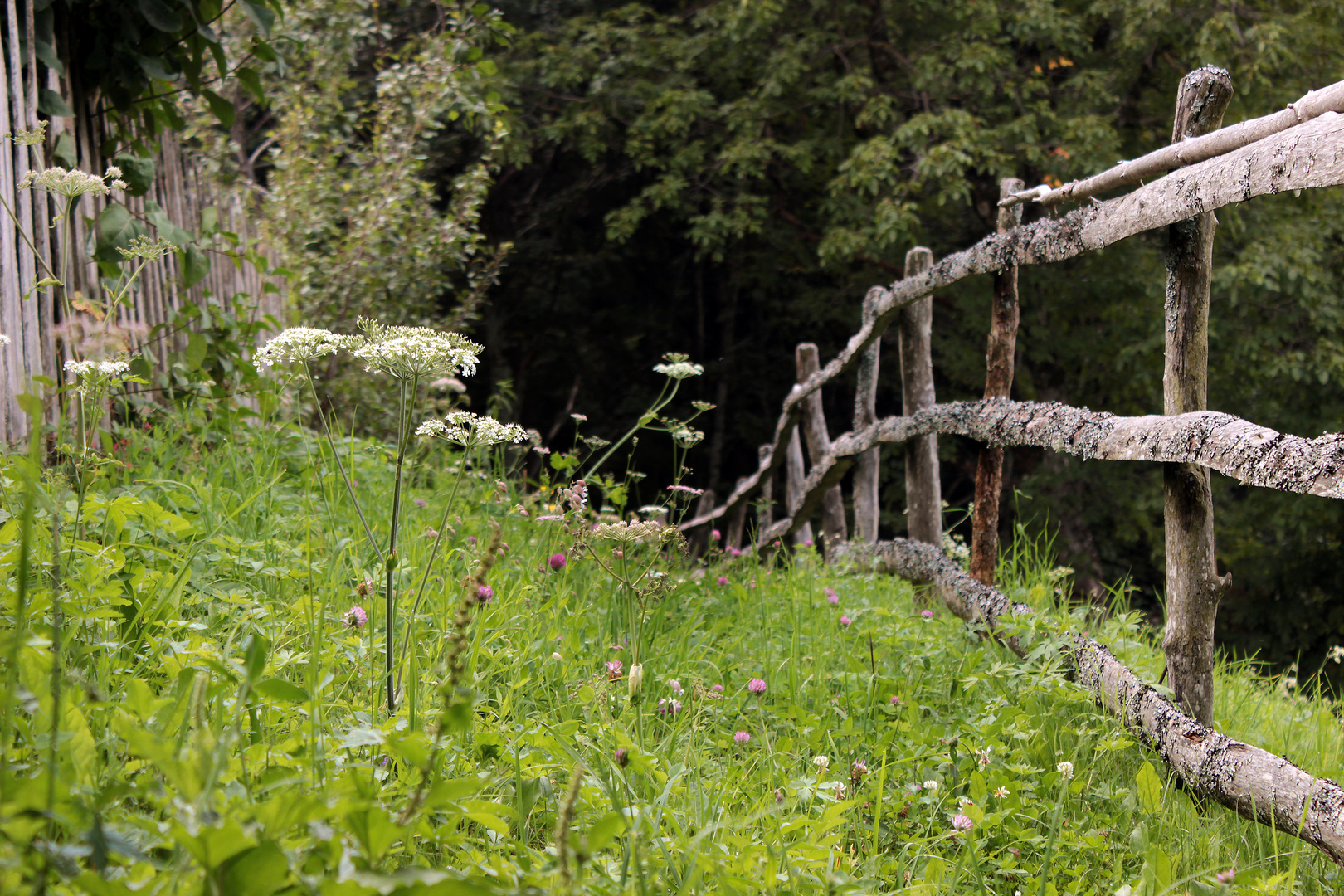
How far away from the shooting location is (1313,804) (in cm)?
156

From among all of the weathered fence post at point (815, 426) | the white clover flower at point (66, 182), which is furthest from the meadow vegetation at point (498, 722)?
the weathered fence post at point (815, 426)

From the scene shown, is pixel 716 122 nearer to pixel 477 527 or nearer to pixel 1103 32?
pixel 1103 32

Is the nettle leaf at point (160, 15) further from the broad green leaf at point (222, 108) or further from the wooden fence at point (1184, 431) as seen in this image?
the wooden fence at point (1184, 431)

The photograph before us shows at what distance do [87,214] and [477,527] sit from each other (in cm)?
181

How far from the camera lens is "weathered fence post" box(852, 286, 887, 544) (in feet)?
14.8

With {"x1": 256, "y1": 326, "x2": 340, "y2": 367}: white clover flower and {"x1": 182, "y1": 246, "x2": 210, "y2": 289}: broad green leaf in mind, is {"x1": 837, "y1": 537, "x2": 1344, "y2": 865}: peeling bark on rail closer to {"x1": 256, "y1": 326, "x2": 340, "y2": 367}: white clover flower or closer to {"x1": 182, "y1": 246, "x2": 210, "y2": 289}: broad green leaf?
{"x1": 256, "y1": 326, "x2": 340, "y2": 367}: white clover flower

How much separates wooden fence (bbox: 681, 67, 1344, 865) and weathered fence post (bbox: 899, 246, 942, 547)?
1.23 ft

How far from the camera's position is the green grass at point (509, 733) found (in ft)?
2.78

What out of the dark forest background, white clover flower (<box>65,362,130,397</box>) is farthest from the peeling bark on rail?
the dark forest background

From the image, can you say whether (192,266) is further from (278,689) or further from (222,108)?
(278,689)

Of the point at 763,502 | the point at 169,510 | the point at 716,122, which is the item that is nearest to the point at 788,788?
the point at 169,510

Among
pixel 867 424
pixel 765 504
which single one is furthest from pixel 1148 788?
pixel 867 424

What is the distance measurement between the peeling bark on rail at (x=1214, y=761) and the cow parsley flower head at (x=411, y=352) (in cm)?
172

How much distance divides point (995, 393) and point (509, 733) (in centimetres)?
223
